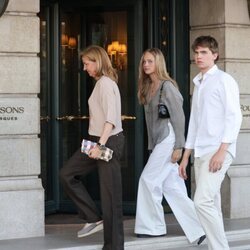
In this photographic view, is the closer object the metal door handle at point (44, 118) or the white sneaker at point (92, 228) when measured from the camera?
the white sneaker at point (92, 228)

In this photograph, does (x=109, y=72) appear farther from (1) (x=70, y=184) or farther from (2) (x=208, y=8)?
(2) (x=208, y=8)

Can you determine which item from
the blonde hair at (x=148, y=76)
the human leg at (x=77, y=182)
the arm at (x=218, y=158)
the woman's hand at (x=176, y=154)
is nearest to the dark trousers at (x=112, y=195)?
the human leg at (x=77, y=182)

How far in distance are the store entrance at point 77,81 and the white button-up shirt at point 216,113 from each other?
3167 mm

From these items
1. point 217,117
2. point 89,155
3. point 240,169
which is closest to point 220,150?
point 217,117

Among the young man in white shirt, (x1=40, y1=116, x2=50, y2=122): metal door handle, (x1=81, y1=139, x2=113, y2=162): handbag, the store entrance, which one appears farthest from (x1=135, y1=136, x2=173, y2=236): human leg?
(x1=40, y1=116, x2=50, y2=122): metal door handle

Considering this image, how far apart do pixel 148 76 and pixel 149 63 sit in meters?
0.19

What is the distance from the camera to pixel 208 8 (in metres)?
10.6

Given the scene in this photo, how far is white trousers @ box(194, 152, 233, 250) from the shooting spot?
24.3 feet

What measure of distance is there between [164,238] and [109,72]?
6.13ft

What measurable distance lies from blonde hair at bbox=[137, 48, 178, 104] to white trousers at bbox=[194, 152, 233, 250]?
1.66 metres

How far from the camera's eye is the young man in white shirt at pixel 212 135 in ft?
24.2

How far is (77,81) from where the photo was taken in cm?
1109

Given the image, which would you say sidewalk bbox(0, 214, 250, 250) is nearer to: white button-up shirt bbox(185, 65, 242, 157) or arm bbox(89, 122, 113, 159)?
arm bbox(89, 122, 113, 159)

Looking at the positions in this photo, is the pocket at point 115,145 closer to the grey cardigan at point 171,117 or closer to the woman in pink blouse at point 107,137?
the woman in pink blouse at point 107,137
